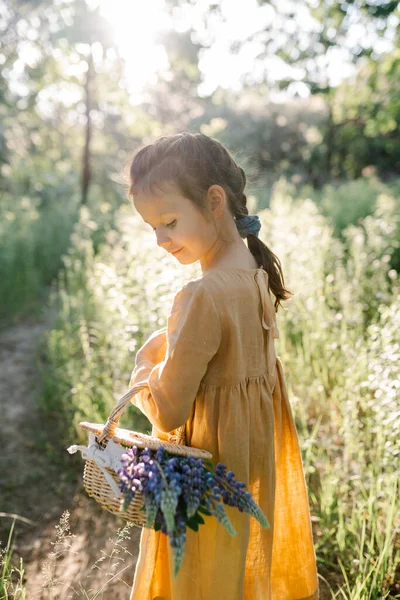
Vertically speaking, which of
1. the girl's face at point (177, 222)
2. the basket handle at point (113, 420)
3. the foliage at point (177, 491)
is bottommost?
the foliage at point (177, 491)

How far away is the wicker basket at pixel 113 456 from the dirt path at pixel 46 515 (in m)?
0.39

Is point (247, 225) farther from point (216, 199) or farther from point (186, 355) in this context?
point (186, 355)

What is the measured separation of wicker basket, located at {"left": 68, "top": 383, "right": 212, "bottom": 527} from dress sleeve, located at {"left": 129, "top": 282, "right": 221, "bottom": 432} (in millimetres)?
68

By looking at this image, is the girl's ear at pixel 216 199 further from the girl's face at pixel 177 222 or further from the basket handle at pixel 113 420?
the basket handle at pixel 113 420

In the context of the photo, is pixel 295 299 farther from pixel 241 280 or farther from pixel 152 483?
pixel 152 483

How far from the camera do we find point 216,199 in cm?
146

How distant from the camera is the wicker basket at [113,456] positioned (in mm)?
1215

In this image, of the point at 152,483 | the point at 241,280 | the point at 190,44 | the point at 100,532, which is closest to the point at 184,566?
the point at 152,483

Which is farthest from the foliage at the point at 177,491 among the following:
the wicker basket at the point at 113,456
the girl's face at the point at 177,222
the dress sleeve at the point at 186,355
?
the girl's face at the point at 177,222

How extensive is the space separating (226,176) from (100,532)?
1.96 meters

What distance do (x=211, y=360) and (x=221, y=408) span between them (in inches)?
5.0

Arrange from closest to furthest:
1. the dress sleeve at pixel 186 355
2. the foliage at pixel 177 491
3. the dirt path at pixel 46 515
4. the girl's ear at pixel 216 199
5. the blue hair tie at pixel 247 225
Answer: the foliage at pixel 177 491 < the dress sleeve at pixel 186 355 < the girl's ear at pixel 216 199 < the blue hair tie at pixel 247 225 < the dirt path at pixel 46 515

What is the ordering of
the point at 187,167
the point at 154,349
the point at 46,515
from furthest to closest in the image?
the point at 46,515, the point at 154,349, the point at 187,167

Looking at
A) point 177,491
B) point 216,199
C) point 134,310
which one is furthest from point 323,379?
point 177,491
